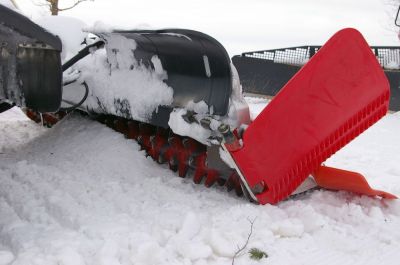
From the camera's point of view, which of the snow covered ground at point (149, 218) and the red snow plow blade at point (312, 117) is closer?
the snow covered ground at point (149, 218)

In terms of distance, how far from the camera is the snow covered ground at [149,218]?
213 cm

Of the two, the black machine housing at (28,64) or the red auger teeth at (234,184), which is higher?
the black machine housing at (28,64)

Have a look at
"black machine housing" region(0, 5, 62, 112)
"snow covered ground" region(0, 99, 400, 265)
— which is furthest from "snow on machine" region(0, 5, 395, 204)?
"snow covered ground" region(0, 99, 400, 265)

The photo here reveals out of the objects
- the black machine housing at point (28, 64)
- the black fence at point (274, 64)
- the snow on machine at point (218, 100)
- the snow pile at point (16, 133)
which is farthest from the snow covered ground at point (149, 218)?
the black fence at point (274, 64)

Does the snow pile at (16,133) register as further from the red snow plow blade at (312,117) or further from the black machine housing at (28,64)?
the red snow plow blade at (312,117)

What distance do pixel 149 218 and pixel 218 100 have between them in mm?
896

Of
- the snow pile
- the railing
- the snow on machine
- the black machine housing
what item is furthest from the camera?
the railing

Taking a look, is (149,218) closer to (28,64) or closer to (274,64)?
(28,64)

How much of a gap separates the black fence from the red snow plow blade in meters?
8.13

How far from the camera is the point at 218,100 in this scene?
3008 millimetres

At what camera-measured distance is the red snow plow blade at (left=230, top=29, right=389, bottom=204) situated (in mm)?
2549

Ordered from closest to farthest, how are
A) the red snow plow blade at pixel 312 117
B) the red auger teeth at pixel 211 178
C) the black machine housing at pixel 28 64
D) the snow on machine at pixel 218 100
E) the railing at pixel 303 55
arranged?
the black machine housing at pixel 28 64 → the snow on machine at pixel 218 100 → the red snow plow blade at pixel 312 117 → the red auger teeth at pixel 211 178 → the railing at pixel 303 55

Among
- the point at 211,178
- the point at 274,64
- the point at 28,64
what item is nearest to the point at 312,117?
the point at 211,178

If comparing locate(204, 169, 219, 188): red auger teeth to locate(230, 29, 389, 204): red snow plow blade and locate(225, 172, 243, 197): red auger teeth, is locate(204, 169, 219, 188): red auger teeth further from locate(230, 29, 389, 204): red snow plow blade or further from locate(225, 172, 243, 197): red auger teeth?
locate(230, 29, 389, 204): red snow plow blade
